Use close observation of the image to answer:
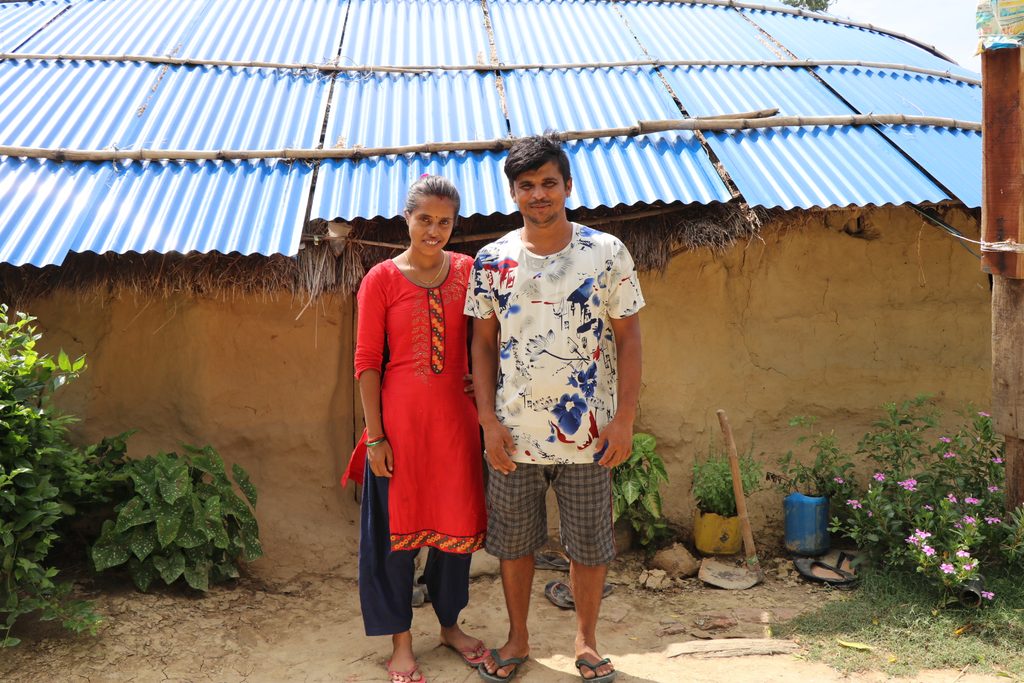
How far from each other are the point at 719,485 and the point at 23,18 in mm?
5503

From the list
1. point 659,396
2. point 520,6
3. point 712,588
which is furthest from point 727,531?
point 520,6


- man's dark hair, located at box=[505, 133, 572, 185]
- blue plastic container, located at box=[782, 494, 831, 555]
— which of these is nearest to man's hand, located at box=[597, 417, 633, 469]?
man's dark hair, located at box=[505, 133, 572, 185]

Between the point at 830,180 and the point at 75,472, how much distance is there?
379cm

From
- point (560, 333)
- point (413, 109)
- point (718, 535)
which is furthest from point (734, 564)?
point (413, 109)

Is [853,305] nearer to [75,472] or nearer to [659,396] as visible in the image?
[659,396]

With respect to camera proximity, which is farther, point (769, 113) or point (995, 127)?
point (769, 113)

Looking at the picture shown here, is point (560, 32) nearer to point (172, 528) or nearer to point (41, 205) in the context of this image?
point (41, 205)

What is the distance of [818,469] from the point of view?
4.61 meters

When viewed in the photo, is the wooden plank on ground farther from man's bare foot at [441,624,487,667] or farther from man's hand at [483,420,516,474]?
man's hand at [483,420,516,474]

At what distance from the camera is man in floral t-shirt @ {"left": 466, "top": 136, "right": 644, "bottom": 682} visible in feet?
9.31

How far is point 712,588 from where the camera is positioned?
429cm

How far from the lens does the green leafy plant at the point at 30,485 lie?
3.28 meters

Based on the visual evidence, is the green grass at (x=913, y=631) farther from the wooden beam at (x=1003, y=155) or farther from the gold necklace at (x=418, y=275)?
the gold necklace at (x=418, y=275)

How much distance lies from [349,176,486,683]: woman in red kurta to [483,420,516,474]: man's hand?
7.0 inches
